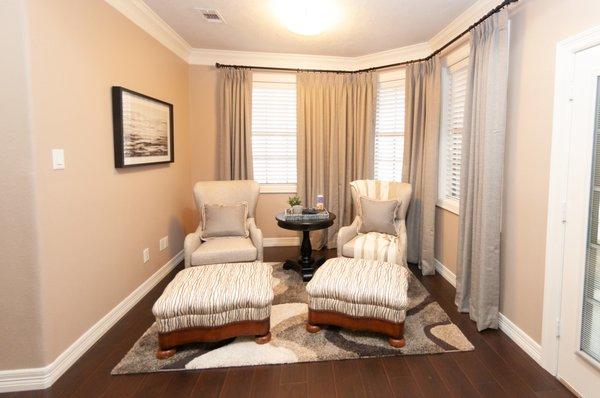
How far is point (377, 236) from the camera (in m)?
3.59

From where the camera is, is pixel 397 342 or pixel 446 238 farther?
pixel 446 238

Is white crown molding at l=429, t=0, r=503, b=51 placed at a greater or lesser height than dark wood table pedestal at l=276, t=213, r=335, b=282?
greater

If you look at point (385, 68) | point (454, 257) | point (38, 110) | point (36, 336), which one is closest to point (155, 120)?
point (38, 110)

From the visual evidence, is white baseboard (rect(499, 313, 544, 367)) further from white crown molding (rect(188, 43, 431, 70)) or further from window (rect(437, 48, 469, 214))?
white crown molding (rect(188, 43, 431, 70))

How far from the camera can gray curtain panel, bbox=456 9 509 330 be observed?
2.61 m

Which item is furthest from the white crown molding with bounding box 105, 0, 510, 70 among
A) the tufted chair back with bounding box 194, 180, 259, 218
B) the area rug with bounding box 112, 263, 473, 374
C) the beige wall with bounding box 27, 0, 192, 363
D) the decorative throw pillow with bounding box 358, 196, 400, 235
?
the area rug with bounding box 112, 263, 473, 374

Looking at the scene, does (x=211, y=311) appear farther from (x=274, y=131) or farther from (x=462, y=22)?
(x=462, y=22)

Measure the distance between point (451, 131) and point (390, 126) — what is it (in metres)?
1.02

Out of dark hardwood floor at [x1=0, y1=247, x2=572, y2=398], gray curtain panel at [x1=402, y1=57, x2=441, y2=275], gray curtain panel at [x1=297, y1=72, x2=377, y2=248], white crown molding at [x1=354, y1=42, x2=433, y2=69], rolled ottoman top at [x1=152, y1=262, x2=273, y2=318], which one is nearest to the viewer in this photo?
dark hardwood floor at [x1=0, y1=247, x2=572, y2=398]

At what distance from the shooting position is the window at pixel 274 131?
4848mm

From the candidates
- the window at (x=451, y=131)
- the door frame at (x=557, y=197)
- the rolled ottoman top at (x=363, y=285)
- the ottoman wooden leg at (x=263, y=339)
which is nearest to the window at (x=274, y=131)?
the window at (x=451, y=131)

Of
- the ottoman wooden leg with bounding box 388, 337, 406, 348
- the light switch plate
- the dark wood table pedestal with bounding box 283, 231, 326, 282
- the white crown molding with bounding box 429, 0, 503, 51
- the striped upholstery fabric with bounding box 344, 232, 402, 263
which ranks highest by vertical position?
the white crown molding with bounding box 429, 0, 503, 51

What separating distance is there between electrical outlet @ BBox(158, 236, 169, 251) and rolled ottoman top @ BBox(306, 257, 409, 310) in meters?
2.00

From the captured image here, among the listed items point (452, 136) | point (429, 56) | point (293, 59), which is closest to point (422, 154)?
point (452, 136)
